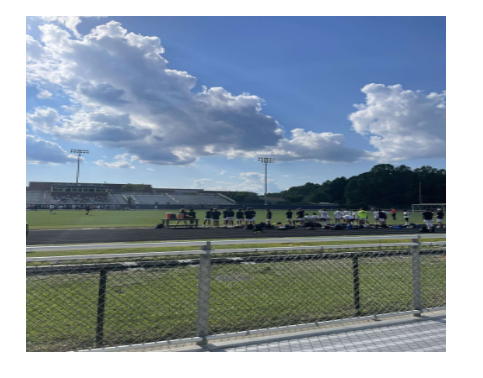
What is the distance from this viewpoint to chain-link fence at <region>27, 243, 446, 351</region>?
2.93m

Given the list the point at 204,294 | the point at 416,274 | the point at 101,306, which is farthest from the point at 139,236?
the point at 416,274

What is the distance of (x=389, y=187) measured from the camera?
50.9 m

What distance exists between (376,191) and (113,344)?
5183 centimetres

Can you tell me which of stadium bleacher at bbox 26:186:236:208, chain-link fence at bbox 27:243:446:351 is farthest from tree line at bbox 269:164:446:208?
chain-link fence at bbox 27:243:446:351

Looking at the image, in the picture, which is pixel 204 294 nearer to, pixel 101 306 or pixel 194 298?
pixel 101 306

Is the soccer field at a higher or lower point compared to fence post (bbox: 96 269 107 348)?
lower

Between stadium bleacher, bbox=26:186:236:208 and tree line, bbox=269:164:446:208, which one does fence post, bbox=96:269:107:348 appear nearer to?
tree line, bbox=269:164:446:208

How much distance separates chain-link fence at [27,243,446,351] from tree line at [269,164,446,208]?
46471mm

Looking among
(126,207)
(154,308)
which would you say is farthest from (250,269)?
(126,207)

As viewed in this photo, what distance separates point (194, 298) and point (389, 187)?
170 feet

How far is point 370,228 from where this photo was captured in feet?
75.4

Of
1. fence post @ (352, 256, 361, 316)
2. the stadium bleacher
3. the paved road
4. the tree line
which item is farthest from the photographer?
the stadium bleacher

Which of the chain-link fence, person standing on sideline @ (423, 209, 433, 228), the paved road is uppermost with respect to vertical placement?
the chain-link fence

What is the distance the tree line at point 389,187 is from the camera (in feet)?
161
